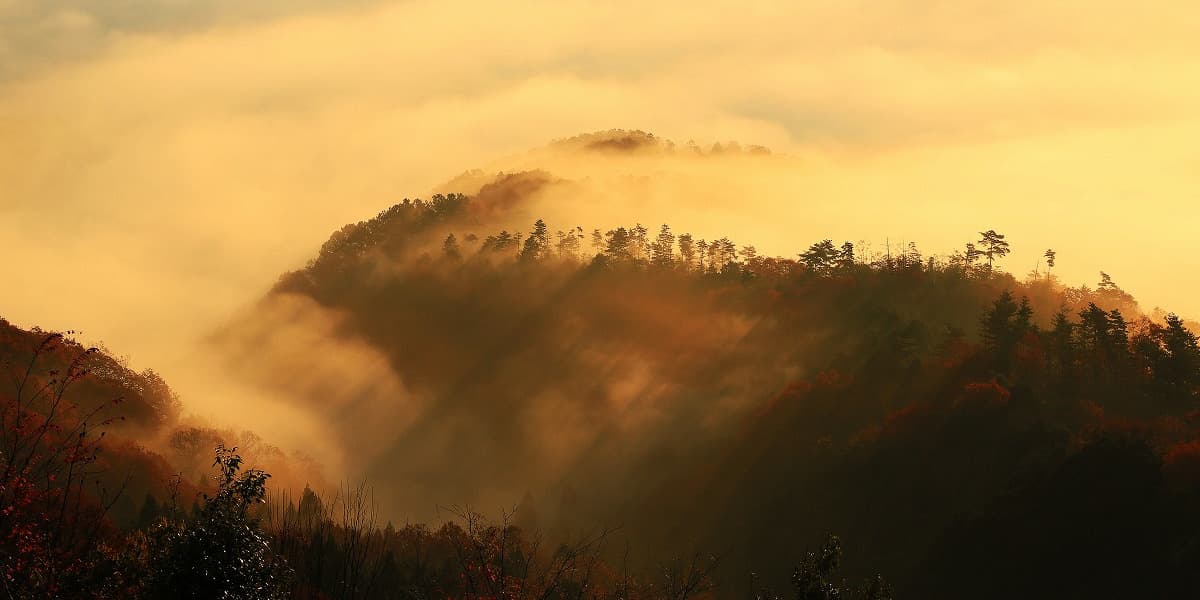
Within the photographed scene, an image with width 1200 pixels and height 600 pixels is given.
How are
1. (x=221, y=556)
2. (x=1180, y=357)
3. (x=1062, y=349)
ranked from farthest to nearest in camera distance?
1. (x=1062, y=349)
2. (x=1180, y=357)
3. (x=221, y=556)

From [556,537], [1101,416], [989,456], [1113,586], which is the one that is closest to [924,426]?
[989,456]

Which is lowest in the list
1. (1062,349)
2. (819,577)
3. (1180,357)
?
A: (819,577)

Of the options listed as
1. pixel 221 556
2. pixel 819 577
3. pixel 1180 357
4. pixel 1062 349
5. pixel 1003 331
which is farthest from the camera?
pixel 1003 331

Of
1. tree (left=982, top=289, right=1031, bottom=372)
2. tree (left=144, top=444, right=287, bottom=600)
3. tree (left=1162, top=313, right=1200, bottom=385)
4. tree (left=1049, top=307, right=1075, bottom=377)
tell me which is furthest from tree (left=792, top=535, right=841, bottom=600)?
tree (left=982, top=289, right=1031, bottom=372)

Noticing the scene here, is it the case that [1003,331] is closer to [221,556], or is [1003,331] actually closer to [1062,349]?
[1062,349]

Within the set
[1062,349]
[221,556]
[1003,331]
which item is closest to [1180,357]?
[1062,349]

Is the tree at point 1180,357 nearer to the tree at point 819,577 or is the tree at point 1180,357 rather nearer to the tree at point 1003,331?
the tree at point 1003,331

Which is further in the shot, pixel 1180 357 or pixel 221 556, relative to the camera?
pixel 1180 357

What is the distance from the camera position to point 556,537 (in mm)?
192625

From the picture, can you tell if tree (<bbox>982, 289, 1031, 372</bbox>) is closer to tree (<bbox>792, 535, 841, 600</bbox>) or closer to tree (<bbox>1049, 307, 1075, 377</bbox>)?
tree (<bbox>1049, 307, 1075, 377</bbox>)

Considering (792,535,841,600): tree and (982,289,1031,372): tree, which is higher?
(982,289,1031,372): tree

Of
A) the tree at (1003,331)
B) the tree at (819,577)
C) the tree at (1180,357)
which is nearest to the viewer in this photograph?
the tree at (819,577)

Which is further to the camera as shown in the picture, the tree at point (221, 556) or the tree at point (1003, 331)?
the tree at point (1003, 331)

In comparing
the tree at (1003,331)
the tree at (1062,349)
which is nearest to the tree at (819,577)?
the tree at (1062,349)
